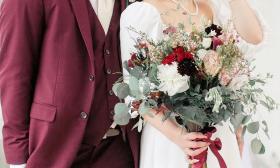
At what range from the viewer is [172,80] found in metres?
1.03

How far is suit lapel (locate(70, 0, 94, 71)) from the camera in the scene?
134 centimetres

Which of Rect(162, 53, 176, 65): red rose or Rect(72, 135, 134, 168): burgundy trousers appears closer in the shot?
Rect(162, 53, 176, 65): red rose

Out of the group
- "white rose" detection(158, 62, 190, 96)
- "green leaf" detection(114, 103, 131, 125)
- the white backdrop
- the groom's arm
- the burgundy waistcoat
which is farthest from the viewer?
the white backdrop

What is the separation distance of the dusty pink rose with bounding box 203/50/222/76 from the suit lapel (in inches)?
18.5

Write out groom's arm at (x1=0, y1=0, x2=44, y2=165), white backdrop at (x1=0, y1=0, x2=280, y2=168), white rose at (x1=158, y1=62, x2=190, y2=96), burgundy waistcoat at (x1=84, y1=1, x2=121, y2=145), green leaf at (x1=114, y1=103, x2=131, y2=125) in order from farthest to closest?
white backdrop at (x1=0, y1=0, x2=280, y2=168), burgundy waistcoat at (x1=84, y1=1, x2=121, y2=145), groom's arm at (x1=0, y1=0, x2=44, y2=165), green leaf at (x1=114, y1=103, x2=131, y2=125), white rose at (x1=158, y1=62, x2=190, y2=96)

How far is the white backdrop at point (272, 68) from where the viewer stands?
2176mm

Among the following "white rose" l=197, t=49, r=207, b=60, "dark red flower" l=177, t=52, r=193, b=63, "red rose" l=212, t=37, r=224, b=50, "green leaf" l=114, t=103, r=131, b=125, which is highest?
"red rose" l=212, t=37, r=224, b=50

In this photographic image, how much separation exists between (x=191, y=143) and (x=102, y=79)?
443mm

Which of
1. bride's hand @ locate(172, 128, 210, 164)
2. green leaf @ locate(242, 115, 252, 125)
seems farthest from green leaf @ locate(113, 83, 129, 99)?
green leaf @ locate(242, 115, 252, 125)

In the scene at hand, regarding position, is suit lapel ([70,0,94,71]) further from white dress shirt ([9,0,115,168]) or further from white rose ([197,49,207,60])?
white rose ([197,49,207,60])

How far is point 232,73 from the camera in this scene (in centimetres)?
106

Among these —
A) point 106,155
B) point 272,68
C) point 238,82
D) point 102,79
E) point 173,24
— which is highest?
point 173,24

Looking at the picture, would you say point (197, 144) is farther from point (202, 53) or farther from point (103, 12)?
point (103, 12)

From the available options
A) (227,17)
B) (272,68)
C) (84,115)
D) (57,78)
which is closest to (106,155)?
(84,115)
